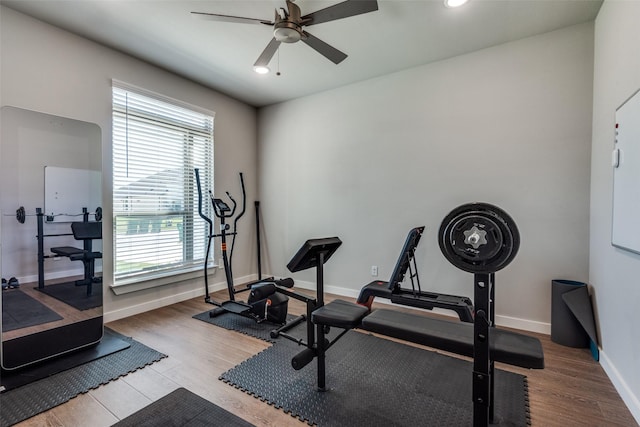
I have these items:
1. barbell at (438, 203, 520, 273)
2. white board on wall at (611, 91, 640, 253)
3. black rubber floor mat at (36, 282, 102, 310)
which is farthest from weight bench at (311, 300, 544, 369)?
black rubber floor mat at (36, 282, 102, 310)

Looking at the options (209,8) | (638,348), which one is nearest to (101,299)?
(209,8)

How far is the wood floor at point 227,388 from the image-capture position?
1785mm

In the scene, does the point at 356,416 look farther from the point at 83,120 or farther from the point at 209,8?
the point at 83,120

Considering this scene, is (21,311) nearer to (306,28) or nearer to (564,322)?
(306,28)

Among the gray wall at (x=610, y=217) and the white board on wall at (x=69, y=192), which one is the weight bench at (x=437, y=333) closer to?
the gray wall at (x=610, y=217)

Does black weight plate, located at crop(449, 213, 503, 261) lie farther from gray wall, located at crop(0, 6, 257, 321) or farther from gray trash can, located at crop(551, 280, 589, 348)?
gray wall, located at crop(0, 6, 257, 321)

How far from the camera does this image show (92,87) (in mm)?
3100

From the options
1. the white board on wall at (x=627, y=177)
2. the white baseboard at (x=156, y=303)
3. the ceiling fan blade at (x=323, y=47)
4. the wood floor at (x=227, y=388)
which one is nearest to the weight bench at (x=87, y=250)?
the white baseboard at (x=156, y=303)

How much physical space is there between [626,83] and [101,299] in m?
4.69

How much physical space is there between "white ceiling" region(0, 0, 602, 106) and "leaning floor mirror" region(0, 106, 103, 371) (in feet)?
3.21

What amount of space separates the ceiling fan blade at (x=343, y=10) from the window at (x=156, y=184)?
7.89ft

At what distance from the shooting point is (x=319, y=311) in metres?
1.99

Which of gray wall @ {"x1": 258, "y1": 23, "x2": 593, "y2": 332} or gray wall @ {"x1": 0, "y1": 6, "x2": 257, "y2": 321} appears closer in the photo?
gray wall @ {"x1": 0, "y1": 6, "x2": 257, "y2": 321}

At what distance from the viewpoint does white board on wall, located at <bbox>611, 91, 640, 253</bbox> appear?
5.94 feet
